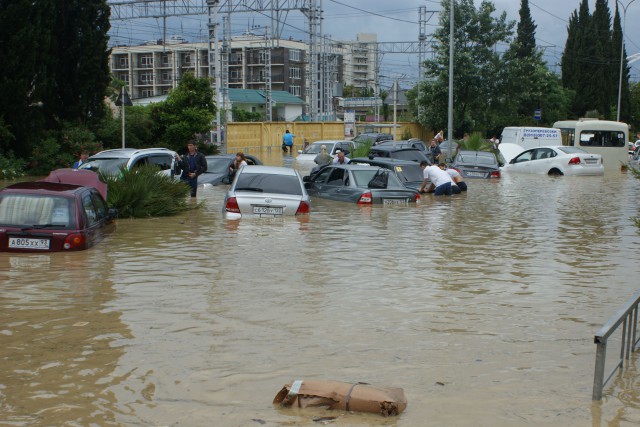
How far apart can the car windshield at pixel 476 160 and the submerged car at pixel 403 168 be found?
273 inches

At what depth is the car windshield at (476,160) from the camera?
3316 centimetres

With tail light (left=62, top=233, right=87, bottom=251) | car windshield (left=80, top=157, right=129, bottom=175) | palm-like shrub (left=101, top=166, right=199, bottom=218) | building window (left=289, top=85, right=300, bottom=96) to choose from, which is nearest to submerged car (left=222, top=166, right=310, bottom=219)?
palm-like shrub (left=101, top=166, right=199, bottom=218)

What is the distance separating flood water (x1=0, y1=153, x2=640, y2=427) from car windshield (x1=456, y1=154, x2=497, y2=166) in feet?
51.8

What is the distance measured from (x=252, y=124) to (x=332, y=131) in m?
9.17

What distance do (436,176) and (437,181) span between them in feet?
0.50

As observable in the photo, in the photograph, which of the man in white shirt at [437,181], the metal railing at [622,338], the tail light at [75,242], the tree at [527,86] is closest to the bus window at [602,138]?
the tree at [527,86]

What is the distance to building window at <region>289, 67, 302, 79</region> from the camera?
136750 millimetres

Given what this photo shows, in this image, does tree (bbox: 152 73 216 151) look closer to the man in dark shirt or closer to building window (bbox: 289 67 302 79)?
the man in dark shirt

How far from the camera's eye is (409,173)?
86.3 feet

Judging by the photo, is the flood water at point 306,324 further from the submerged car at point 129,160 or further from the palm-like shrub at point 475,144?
the palm-like shrub at point 475,144

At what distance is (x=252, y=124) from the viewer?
59.2 metres

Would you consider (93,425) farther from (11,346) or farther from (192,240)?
(192,240)

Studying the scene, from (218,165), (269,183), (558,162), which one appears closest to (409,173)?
(218,165)

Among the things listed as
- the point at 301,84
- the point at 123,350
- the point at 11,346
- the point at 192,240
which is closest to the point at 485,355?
the point at 123,350
